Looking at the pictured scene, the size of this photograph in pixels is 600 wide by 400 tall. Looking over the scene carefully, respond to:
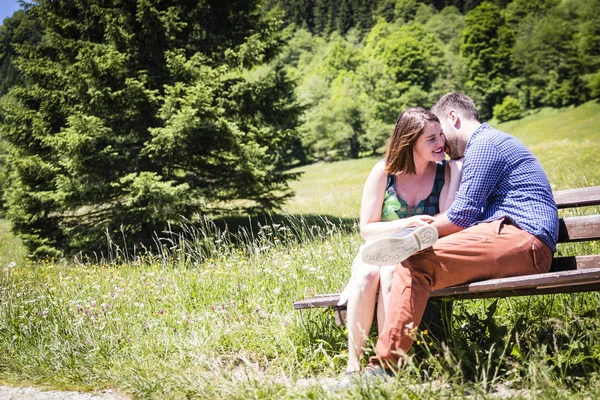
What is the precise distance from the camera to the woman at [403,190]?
111 inches

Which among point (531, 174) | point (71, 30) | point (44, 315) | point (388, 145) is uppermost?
point (71, 30)

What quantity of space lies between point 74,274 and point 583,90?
4630 cm

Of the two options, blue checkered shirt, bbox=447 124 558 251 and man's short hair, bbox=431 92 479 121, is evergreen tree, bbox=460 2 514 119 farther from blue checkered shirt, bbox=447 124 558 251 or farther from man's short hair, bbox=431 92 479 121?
blue checkered shirt, bbox=447 124 558 251

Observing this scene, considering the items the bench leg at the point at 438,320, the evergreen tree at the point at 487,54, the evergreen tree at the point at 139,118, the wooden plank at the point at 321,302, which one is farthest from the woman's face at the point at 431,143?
Answer: the evergreen tree at the point at 487,54

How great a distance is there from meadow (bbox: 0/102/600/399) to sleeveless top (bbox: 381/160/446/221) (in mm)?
775

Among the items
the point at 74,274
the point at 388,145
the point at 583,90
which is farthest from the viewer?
the point at 583,90

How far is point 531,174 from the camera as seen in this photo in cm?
284

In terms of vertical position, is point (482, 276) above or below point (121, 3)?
below

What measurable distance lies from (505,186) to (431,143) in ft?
1.81

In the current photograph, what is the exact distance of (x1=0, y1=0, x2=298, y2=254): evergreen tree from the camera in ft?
25.1

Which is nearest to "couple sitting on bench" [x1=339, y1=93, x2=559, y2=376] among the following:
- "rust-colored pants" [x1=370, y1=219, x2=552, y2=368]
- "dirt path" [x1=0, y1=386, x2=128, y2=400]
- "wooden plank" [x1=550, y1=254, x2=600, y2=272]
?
"rust-colored pants" [x1=370, y1=219, x2=552, y2=368]

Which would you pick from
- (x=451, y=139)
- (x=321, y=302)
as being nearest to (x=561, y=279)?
(x=451, y=139)

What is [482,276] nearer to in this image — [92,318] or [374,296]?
[374,296]

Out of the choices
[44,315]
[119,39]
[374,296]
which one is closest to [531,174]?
[374,296]
